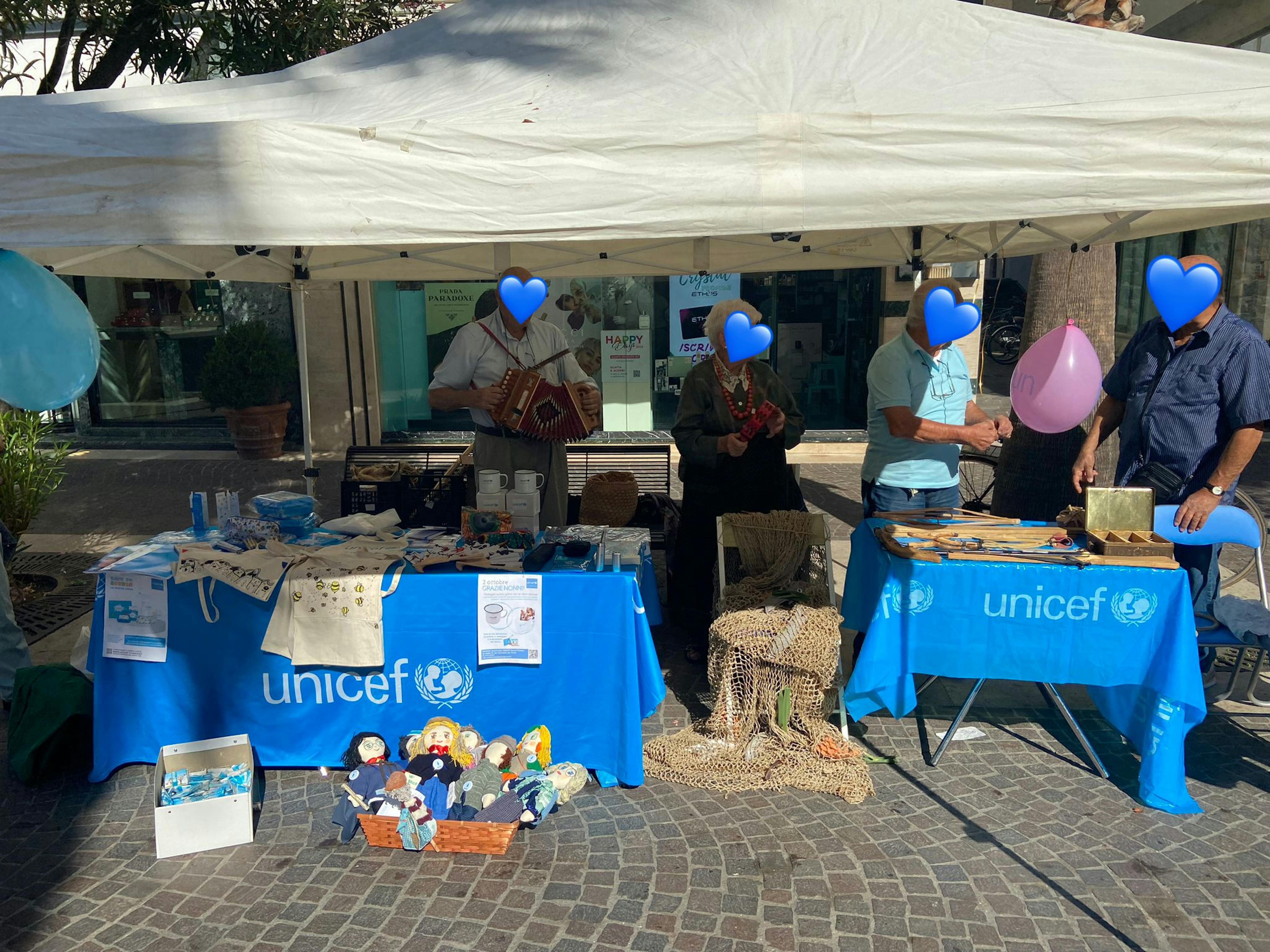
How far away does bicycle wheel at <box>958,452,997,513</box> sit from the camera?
6.96 metres

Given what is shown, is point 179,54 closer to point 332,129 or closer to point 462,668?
point 332,129

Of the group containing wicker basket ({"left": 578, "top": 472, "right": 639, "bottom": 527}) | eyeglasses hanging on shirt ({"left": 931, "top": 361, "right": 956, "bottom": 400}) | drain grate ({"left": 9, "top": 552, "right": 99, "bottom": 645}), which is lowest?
drain grate ({"left": 9, "top": 552, "right": 99, "bottom": 645})

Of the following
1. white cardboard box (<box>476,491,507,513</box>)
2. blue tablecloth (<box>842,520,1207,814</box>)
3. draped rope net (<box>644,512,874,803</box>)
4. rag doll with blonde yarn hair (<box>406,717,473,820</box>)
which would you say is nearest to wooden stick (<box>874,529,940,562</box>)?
blue tablecloth (<box>842,520,1207,814</box>)

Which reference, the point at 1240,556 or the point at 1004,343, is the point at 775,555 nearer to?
the point at 1240,556

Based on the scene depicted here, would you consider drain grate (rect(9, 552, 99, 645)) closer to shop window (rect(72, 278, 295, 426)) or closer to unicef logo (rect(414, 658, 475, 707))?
unicef logo (rect(414, 658, 475, 707))

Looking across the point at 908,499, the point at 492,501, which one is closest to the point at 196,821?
the point at 492,501

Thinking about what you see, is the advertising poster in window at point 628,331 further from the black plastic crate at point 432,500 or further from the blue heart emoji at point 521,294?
the blue heart emoji at point 521,294

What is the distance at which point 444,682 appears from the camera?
11.8 ft

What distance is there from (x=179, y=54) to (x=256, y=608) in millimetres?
5177

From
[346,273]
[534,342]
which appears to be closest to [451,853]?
[534,342]

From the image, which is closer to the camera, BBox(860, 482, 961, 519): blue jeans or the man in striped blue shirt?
the man in striped blue shirt

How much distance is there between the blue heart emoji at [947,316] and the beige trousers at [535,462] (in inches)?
81.0

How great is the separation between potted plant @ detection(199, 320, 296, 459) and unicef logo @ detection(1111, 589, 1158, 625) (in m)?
9.48

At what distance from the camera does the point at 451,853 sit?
126 inches
